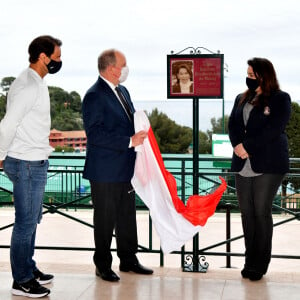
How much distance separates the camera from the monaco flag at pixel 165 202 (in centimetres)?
372

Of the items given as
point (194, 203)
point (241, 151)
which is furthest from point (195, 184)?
point (241, 151)

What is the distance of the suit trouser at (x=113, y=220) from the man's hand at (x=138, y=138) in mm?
277

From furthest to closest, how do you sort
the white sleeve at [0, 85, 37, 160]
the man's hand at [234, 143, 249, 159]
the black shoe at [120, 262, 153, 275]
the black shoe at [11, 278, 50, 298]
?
1. the black shoe at [120, 262, 153, 275]
2. the man's hand at [234, 143, 249, 159]
3. the black shoe at [11, 278, 50, 298]
4. the white sleeve at [0, 85, 37, 160]

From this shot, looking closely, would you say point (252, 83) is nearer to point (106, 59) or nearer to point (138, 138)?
point (138, 138)

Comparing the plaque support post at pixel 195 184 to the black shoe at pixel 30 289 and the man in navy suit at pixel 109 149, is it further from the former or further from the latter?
the black shoe at pixel 30 289

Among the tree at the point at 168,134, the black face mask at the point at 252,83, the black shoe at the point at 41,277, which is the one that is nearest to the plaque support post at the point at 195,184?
the black face mask at the point at 252,83

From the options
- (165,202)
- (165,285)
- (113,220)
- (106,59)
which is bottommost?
(165,285)

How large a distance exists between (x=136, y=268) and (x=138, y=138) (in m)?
0.82

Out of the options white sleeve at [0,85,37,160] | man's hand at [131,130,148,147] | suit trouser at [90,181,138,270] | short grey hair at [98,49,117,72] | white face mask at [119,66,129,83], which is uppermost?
short grey hair at [98,49,117,72]

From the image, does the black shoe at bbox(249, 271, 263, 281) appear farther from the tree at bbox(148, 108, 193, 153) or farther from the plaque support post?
the tree at bbox(148, 108, 193, 153)

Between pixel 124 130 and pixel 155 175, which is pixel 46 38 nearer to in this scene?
pixel 124 130

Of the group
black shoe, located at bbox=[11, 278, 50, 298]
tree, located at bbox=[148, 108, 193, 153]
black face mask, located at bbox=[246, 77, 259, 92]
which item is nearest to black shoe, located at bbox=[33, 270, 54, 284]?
black shoe, located at bbox=[11, 278, 50, 298]

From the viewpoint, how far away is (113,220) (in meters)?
3.78

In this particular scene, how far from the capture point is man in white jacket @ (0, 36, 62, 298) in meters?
3.18
